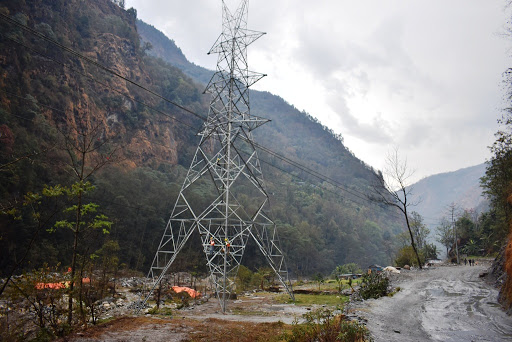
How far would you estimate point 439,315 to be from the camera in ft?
25.5

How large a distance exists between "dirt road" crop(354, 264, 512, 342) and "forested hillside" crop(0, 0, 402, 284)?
6.44m

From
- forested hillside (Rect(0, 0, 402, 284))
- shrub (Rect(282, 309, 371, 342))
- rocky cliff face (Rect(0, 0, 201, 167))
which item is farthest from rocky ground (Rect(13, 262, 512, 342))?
rocky cliff face (Rect(0, 0, 201, 167))

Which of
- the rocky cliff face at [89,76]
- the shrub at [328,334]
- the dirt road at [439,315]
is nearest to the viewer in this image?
the shrub at [328,334]

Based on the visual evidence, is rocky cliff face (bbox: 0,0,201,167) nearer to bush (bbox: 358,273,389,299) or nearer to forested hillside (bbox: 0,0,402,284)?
forested hillside (bbox: 0,0,402,284)

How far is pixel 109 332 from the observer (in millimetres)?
5871

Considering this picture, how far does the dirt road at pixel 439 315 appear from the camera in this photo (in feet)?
19.8

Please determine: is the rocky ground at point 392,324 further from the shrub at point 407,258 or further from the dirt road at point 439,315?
the shrub at point 407,258

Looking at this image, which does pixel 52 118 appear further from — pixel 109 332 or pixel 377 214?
pixel 377 214

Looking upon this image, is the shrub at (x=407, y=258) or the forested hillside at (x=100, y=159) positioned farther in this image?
the shrub at (x=407, y=258)

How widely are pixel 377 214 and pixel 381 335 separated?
125 meters

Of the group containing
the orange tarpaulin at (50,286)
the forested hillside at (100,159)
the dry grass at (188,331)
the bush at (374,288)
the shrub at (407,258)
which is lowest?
the shrub at (407,258)

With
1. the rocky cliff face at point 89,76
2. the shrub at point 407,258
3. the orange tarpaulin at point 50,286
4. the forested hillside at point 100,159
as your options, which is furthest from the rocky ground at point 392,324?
the rocky cliff face at point 89,76

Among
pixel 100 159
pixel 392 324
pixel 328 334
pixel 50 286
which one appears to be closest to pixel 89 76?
pixel 100 159

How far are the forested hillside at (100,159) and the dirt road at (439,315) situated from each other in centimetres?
644
